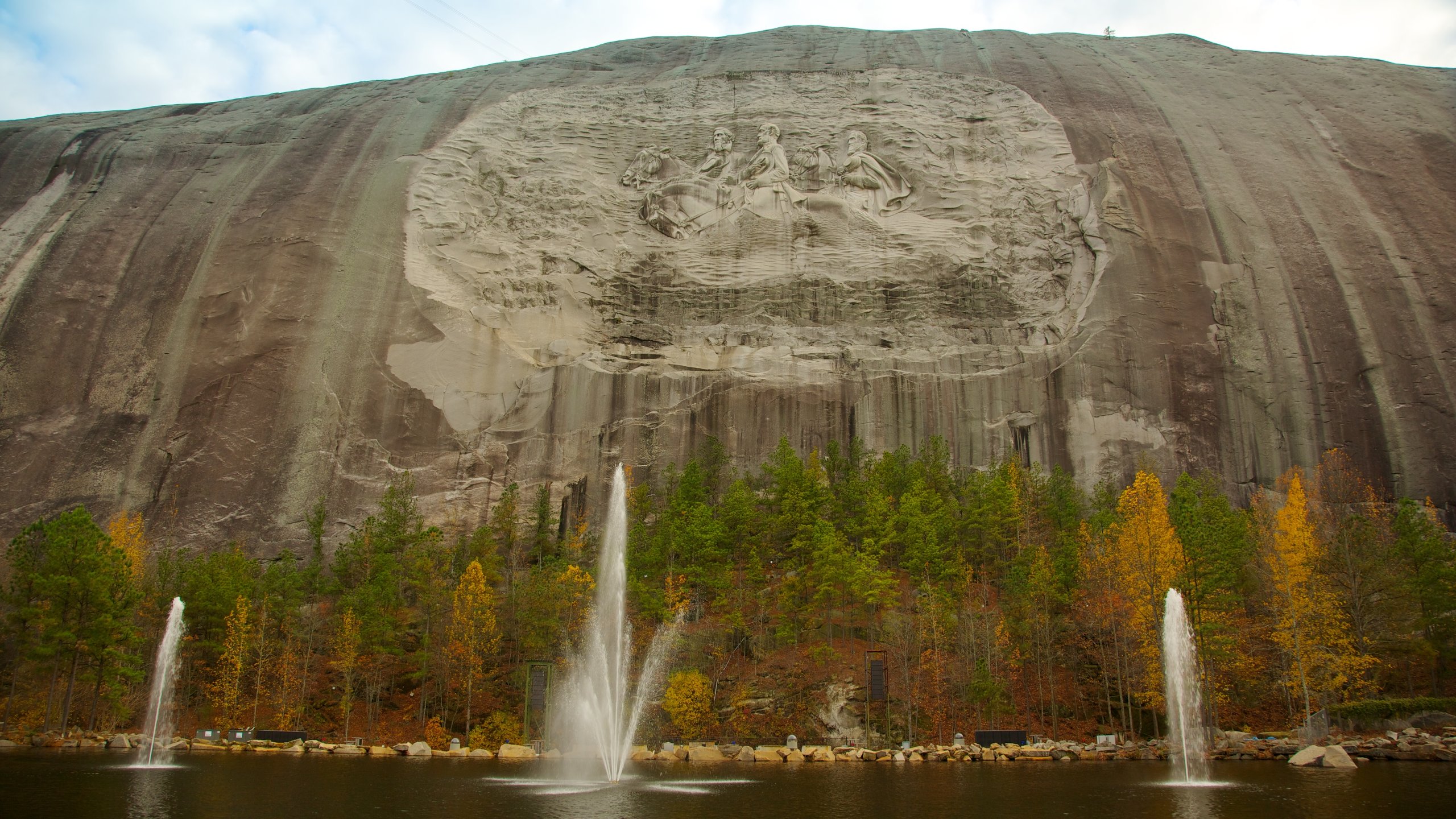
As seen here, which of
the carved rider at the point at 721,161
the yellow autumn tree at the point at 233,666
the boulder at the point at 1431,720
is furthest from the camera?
the carved rider at the point at 721,161

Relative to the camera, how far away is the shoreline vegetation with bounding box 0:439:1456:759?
31.7 m

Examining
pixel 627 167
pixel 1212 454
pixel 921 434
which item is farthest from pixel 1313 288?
pixel 627 167

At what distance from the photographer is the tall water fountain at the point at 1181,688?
2669 centimetres

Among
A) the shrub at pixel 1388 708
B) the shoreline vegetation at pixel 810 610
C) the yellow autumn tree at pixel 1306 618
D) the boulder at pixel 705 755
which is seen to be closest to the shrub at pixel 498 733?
the shoreline vegetation at pixel 810 610

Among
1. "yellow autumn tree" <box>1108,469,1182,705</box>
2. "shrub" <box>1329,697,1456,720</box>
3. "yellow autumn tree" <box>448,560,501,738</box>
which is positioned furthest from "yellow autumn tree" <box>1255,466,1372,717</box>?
"yellow autumn tree" <box>448,560,501,738</box>

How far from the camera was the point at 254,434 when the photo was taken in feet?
149

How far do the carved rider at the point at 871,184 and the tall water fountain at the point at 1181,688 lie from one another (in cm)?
3042

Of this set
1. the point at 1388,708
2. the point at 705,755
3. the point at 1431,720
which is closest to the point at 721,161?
the point at 705,755

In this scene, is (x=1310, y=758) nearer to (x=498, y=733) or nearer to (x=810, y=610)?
(x=810, y=610)

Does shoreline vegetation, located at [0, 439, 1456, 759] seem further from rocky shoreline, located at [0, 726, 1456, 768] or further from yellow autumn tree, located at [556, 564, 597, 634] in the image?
rocky shoreline, located at [0, 726, 1456, 768]

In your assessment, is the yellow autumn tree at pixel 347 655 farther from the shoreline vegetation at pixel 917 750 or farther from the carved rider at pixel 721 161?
the carved rider at pixel 721 161

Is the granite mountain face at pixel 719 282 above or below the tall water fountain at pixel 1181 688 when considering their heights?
above

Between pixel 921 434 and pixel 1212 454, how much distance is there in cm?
1310

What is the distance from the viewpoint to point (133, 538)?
1635 inches
